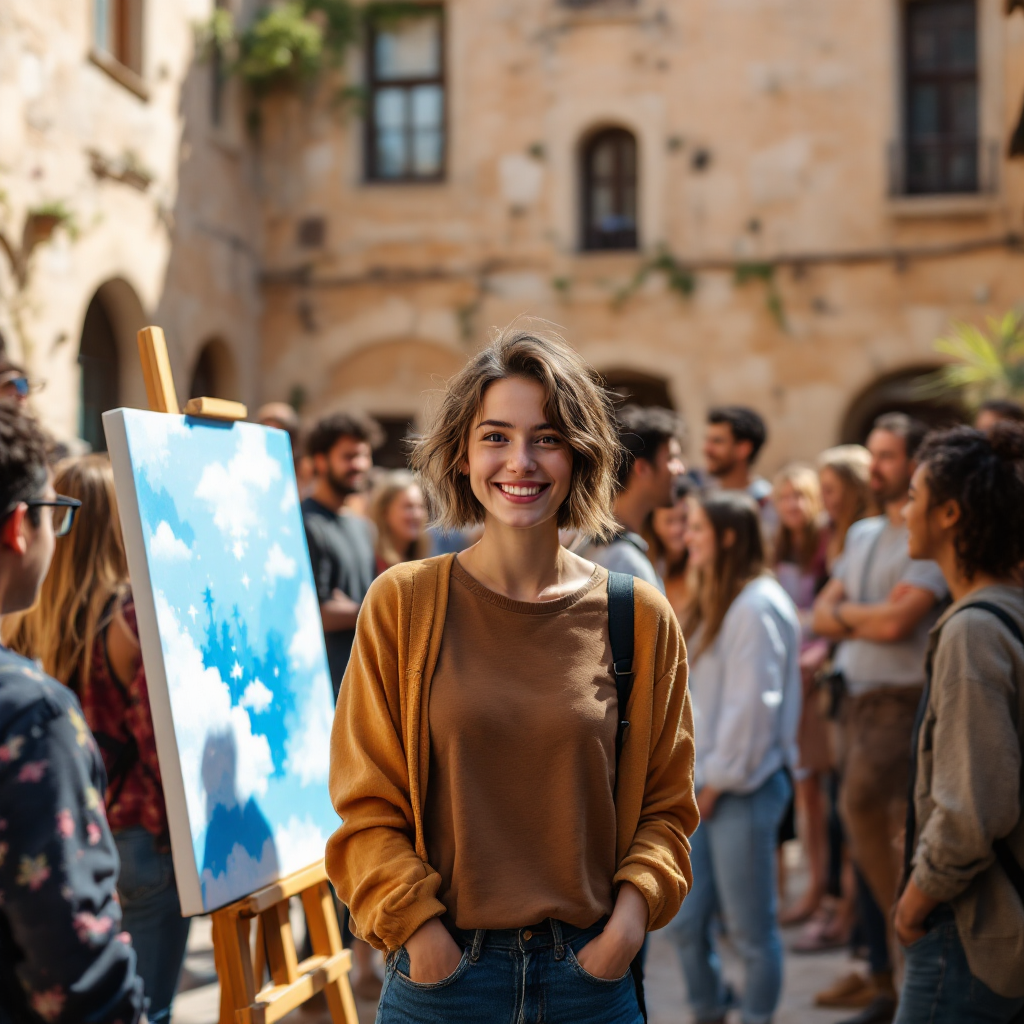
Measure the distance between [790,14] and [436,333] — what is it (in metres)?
4.63

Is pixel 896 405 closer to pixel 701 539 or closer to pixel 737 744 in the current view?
pixel 701 539

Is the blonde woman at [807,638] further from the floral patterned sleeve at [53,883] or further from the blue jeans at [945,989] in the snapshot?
the floral patterned sleeve at [53,883]

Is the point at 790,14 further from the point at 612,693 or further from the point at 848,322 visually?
the point at 612,693

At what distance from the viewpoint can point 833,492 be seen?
19.2ft

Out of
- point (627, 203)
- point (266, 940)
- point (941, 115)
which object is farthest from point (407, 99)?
point (266, 940)

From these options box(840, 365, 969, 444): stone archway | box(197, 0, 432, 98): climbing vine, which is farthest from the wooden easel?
box(840, 365, 969, 444): stone archway

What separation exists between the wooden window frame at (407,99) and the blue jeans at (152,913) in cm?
1110

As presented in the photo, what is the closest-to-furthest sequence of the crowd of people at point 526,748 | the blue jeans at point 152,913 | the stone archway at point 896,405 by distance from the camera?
1. the crowd of people at point 526,748
2. the blue jeans at point 152,913
3. the stone archway at point 896,405

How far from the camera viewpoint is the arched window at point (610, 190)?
13.4 m

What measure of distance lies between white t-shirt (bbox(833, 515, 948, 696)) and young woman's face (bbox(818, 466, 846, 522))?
794mm

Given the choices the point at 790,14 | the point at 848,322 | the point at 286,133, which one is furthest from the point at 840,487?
the point at 286,133

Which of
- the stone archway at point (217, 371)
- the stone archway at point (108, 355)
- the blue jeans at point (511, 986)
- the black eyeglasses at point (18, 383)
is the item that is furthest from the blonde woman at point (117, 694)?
the stone archway at point (217, 371)

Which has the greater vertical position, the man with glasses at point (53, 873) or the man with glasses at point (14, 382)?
the man with glasses at point (14, 382)

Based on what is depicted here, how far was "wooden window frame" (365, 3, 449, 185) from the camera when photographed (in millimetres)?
13508
